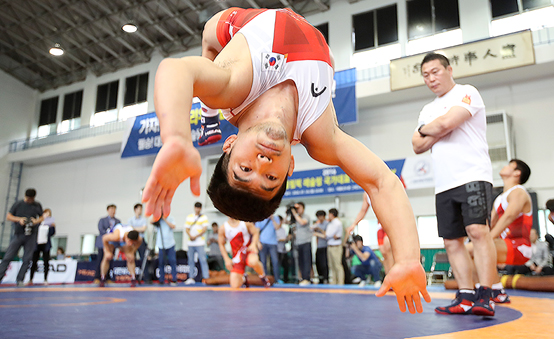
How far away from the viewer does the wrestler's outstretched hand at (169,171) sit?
1.01 metres

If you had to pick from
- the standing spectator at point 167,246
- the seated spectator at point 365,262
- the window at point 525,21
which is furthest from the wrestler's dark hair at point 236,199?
the window at point 525,21

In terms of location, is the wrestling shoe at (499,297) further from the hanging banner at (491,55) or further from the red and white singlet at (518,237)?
the hanging banner at (491,55)

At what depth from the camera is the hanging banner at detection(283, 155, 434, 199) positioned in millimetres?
10219

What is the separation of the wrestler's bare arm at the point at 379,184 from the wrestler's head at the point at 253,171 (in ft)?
0.72

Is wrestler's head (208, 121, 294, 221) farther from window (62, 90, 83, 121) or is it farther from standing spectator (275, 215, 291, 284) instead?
window (62, 90, 83, 121)

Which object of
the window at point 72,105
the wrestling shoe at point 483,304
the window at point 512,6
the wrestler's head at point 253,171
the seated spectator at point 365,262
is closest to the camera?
the wrestler's head at point 253,171

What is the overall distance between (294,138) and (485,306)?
150 cm

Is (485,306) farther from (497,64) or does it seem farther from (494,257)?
(497,64)

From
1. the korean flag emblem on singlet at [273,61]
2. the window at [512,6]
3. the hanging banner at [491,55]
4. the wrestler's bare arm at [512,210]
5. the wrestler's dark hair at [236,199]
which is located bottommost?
the wrestler's dark hair at [236,199]

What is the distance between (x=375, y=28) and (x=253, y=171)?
41.2 ft

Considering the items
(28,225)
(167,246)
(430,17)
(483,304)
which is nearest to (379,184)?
(483,304)

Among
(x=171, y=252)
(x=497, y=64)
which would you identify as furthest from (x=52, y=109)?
(x=497, y=64)

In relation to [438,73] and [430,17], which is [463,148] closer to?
[438,73]

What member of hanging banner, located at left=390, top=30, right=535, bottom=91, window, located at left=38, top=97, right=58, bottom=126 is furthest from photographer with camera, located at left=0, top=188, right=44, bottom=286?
window, located at left=38, top=97, right=58, bottom=126
